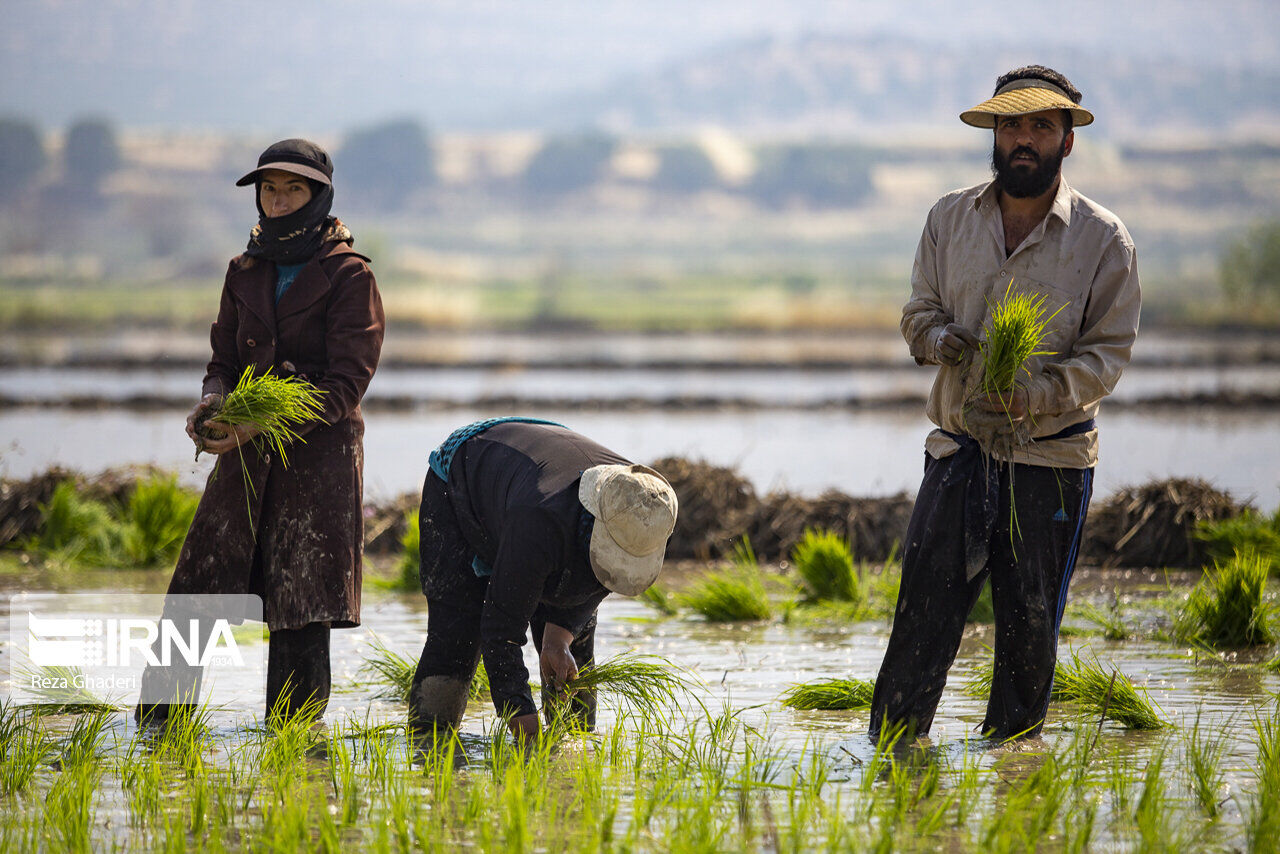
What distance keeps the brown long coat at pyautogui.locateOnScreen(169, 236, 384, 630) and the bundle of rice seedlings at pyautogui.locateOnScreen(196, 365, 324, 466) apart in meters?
0.10

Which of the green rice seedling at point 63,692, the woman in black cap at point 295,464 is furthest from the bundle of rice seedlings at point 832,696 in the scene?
the green rice seedling at point 63,692

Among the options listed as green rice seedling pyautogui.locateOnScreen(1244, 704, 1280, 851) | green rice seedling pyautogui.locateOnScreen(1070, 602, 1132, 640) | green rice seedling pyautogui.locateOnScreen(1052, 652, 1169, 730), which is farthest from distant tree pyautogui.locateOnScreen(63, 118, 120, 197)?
green rice seedling pyautogui.locateOnScreen(1244, 704, 1280, 851)

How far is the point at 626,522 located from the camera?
390cm

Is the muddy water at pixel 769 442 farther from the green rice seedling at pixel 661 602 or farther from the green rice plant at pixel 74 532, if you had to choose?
the green rice seedling at pixel 661 602

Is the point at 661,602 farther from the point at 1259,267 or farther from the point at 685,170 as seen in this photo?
the point at 685,170

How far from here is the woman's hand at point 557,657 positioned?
14.1ft

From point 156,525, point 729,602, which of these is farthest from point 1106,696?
point 156,525

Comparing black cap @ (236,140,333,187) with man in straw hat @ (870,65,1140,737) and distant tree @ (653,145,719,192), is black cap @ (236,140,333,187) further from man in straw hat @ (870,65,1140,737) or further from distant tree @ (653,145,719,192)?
distant tree @ (653,145,719,192)

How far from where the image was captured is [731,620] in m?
7.07

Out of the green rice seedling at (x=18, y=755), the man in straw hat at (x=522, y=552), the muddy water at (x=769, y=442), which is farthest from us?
the muddy water at (x=769, y=442)

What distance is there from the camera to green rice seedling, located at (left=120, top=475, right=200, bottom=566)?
840cm

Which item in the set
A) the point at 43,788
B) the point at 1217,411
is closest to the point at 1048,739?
the point at 43,788

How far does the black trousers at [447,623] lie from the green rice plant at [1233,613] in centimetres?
280

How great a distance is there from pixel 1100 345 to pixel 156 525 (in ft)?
19.0
